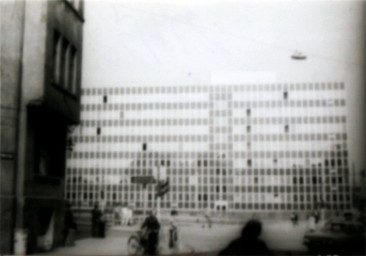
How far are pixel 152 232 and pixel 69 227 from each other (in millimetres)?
916

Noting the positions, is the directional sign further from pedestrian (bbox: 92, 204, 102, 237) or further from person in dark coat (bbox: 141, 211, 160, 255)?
pedestrian (bbox: 92, 204, 102, 237)

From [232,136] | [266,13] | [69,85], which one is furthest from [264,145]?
[69,85]

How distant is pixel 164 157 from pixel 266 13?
1956 mm

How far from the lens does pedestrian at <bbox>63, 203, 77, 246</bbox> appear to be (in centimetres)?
525

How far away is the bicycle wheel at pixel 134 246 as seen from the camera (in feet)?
16.9

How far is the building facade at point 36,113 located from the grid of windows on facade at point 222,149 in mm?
251

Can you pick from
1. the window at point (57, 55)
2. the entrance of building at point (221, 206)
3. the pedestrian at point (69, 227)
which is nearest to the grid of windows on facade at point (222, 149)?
the entrance of building at point (221, 206)

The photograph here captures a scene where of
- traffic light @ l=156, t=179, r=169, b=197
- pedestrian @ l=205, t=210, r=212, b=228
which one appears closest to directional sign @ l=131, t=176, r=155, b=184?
traffic light @ l=156, t=179, r=169, b=197

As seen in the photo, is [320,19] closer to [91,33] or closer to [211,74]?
[211,74]

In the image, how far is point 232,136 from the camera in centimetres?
516

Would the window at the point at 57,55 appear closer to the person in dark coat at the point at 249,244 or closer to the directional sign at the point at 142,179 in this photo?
the directional sign at the point at 142,179

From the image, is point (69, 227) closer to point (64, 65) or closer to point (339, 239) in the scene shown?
point (64, 65)

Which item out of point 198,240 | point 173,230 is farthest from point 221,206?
point 173,230

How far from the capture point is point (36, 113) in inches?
212
